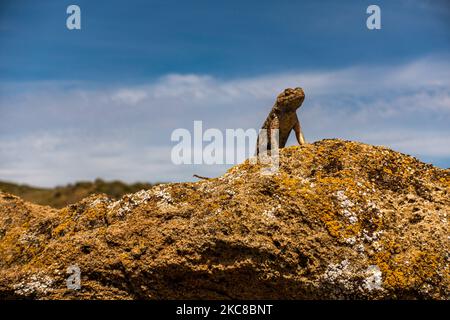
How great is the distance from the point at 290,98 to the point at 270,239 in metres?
4.64

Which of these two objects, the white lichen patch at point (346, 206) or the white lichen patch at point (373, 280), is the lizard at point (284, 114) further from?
the white lichen patch at point (373, 280)

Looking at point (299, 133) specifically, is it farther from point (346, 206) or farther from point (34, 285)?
point (34, 285)

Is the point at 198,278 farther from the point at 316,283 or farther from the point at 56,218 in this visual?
the point at 56,218

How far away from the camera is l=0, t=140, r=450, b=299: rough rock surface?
5.47 metres

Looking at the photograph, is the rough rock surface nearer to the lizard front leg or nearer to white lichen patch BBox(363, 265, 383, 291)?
white lichen patch BBox(363, 265, 383, 291)

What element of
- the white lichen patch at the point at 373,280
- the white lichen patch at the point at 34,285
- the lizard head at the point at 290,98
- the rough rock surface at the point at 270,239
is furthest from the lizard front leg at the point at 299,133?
the white lichen patch at the point at 34,285

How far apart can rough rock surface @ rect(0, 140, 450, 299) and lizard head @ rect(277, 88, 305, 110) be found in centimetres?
347

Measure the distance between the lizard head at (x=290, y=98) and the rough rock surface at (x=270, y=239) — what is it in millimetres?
3467

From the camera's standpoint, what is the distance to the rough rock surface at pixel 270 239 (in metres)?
5.47

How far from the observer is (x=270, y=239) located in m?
5.53

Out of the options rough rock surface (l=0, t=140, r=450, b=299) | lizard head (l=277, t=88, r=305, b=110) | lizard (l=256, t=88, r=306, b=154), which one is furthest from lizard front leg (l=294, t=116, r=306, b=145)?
rough rock surface (l=0, t=140, r=450, b=299)

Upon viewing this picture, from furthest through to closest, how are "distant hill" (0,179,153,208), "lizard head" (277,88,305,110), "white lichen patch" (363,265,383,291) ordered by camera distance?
"distant hill" (0,179,153,208) < "lizard head" (277,88,305,110) < "white lichen patch" (363,265,383,291)

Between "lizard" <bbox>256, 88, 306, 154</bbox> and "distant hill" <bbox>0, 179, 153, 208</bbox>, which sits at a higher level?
"lizard" <bbox>256, 88, 306, 154</bbox>
